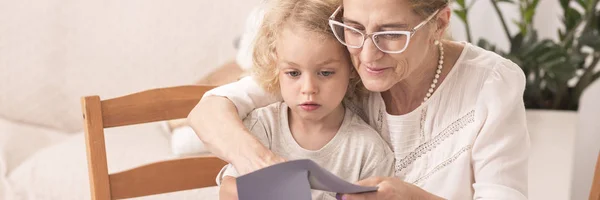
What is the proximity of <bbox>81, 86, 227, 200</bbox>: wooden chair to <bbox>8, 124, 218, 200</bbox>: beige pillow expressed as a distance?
58 centimetres

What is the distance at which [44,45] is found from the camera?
305 cm

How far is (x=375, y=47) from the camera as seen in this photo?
1.34 m

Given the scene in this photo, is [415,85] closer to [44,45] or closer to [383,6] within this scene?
[383,6]

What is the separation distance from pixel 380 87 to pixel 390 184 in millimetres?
172

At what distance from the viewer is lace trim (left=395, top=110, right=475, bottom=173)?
1.49m

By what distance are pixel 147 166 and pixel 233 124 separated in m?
0.36

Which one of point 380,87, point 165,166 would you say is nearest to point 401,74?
point 380,87

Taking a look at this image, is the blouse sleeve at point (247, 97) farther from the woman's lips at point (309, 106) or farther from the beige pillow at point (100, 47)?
the beige pillow at point (100, 47)

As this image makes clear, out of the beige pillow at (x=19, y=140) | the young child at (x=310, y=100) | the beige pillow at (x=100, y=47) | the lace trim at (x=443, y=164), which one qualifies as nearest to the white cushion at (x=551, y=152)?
the lace trim at (x=443, y=164)

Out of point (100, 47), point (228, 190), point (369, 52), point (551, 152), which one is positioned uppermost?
point (100, 47)

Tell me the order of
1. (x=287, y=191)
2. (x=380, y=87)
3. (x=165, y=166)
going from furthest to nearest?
(x=165, y=166) → (x=380, y=87) → (x=287, y=191)

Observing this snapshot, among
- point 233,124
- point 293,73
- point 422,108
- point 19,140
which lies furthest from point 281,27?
point 19,140

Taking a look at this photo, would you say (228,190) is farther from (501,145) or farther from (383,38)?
(501,145)

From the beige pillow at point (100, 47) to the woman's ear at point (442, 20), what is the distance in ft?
5.58
